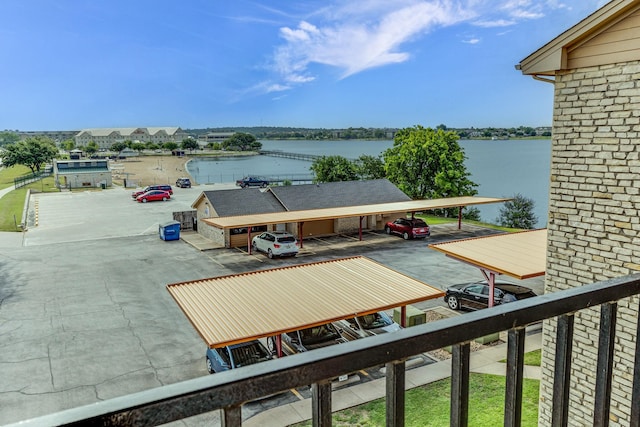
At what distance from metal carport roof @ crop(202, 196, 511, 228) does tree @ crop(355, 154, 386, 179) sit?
1558 cm

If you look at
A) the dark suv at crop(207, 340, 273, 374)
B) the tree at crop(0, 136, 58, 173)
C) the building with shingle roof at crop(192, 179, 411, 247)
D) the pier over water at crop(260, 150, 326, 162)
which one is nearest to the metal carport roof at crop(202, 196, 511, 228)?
the building with shingle roof at crop(192, 179, 411, 247)

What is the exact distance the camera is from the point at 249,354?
1238cm

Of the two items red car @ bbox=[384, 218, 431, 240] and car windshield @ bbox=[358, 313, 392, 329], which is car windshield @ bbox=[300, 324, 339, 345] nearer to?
car windshield @ bbox=[358, 313, 392, 329]

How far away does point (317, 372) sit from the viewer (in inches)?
54.1

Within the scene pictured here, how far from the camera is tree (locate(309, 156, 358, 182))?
162 feet

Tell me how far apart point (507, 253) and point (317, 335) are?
8.56m

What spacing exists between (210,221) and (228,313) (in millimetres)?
16692

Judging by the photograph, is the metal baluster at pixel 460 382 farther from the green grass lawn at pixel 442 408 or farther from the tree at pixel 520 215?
the tree at pixel 520 215

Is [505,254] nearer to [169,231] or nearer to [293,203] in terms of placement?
[293,203]

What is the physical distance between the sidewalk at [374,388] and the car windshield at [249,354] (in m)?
1.36

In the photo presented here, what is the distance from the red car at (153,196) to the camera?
4872 centimetres

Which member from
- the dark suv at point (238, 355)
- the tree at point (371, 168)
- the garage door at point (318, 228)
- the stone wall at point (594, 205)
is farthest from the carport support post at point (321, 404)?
the tree at point (371, 168)

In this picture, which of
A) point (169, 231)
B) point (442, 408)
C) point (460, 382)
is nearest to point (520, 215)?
point (169, 231)

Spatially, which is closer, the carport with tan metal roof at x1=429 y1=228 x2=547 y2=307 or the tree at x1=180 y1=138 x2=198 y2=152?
the carport with tan metal roof at x1=429 y1=228 x2=547 y2=307
